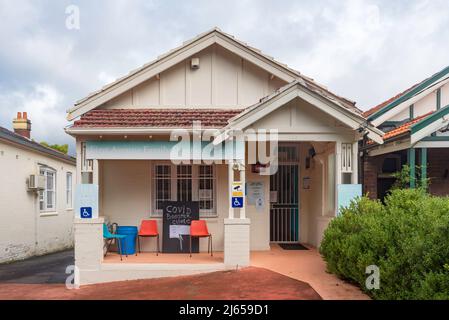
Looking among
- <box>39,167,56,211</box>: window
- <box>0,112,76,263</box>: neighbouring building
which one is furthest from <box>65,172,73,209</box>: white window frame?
<box>39,167,56,211</box>: window

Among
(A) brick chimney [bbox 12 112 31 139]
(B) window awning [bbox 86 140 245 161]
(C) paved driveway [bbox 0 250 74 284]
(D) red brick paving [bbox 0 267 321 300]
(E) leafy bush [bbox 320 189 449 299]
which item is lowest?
(C) paved driveway [bbox 0 250 74 284]

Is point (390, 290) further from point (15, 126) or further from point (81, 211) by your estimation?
point (15, 126)

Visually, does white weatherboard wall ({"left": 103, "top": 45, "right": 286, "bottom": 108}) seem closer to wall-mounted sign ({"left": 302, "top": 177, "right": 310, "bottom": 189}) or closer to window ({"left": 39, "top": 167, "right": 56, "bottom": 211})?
wall-mounted sign ({"left": 302, "top": 177, "right": 310, "bottom": 189})

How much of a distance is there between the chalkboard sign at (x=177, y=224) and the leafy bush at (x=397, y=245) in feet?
11.2

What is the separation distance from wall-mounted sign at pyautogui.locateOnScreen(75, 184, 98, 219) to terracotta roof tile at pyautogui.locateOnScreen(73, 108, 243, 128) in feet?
4.37

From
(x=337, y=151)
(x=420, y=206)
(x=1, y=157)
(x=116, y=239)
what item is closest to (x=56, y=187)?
(x=1, y=157)

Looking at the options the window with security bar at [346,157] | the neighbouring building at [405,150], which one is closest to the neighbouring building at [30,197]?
the window with security bar at [346,157]

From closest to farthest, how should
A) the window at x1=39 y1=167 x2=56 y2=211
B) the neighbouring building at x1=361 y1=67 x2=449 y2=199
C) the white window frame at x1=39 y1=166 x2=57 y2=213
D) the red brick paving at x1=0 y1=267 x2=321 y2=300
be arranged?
the red brick paving at x1=0 y1=267 x2=321 y2=300, the neighbouring building at x1=361 y1=67 x2=449 y2=199, the white window frame at x1=39 y1=166 x2=57 y2=213, the window at x1=39 y1=167 x2=56 y2=211

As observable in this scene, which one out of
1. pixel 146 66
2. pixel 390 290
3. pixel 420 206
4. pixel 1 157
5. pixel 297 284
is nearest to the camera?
pixel 390 290

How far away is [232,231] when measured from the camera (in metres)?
8.10

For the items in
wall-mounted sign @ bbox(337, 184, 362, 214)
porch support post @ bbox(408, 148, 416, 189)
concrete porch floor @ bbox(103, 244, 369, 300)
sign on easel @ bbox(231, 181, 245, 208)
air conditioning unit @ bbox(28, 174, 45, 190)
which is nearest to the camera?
concrete porch floor @ bbox(103, 244, 369, 300)

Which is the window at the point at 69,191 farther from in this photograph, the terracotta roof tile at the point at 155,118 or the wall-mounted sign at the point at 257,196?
the wall-mounted sign at the point at 257,196

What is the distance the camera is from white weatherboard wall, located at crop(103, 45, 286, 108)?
9656 millimetres

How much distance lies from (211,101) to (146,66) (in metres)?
1.75
